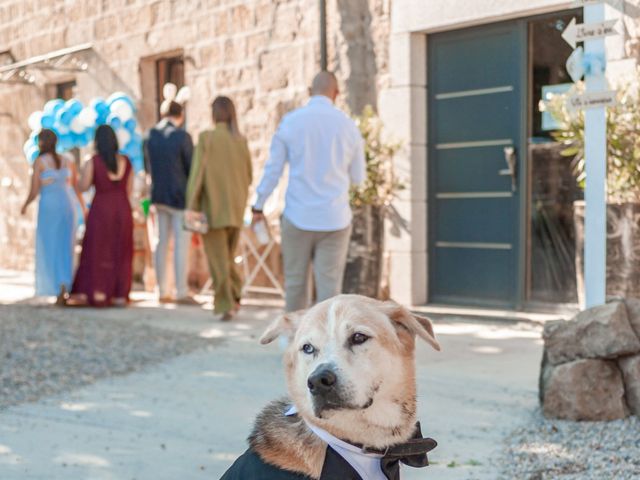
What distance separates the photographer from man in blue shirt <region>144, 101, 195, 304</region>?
29.0 ft

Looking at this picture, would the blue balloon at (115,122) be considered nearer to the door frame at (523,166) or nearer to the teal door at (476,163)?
the teal door at (476,163)

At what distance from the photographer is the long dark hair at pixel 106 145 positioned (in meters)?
8.99

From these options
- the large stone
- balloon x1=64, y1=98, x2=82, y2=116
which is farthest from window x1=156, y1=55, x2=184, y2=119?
the large stone

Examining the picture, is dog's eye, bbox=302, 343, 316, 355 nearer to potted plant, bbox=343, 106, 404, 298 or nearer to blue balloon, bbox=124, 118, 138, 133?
potted plant, bbox=343, 106, 404, 298

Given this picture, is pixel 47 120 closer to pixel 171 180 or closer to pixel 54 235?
pixel 54 235

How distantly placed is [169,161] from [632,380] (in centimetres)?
564

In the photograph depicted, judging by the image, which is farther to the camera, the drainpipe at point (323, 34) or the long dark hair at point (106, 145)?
the long dark hair at point (106, 145)

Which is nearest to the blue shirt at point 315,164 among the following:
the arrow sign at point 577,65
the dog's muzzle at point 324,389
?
the arrow sign at point 577,65

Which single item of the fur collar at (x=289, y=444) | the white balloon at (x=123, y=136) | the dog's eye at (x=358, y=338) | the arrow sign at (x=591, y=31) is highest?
the arrow sign at (x=591, y=31)

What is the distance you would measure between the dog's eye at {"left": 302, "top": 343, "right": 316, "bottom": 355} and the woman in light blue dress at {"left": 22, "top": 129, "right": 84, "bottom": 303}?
7.05 m

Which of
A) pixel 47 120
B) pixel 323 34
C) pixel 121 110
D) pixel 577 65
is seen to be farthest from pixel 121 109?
pixel 577 65

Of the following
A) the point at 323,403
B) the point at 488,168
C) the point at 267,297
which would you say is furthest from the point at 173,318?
the point at 323,403

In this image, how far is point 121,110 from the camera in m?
10.3

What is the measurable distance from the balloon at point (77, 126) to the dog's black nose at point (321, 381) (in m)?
8.70
